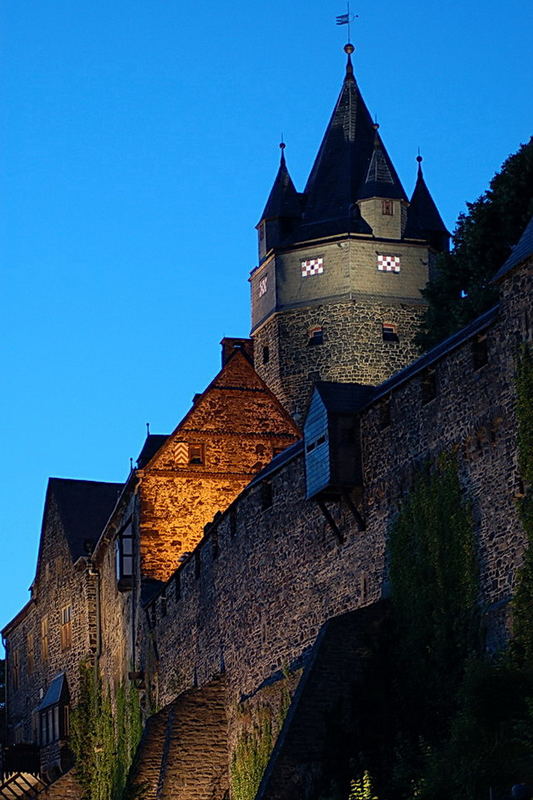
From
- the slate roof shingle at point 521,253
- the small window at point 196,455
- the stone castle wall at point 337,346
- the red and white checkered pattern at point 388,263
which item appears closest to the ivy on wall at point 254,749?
the slate roof shingle at point 521,253

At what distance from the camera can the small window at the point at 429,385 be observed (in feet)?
95.6

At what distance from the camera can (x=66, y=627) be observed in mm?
59406

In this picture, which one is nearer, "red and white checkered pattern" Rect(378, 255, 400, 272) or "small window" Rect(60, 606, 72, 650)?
"small window" Rect(60, 606, 72, 650)

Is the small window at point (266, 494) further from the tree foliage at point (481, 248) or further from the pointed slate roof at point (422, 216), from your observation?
the pointed slate roof at point (422, 216)

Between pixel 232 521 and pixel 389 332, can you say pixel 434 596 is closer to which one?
pixel 232 521

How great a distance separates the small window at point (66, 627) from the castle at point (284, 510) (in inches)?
A: 4.6

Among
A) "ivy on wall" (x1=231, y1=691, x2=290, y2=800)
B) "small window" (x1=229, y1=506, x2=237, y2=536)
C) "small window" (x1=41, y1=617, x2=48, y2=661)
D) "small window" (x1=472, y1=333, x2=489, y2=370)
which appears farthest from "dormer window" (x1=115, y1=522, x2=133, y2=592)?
"small window" (x1=472, y1=333, x2=489, y2=370)

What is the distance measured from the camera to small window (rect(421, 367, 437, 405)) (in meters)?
29.1

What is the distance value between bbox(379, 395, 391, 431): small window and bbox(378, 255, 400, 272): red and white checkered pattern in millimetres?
39587

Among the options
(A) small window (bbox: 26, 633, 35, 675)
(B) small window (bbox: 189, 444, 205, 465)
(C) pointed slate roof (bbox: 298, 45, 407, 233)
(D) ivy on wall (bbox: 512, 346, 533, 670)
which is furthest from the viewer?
(C) pointed slate roof (bbox: 298, 45, 407, 233)

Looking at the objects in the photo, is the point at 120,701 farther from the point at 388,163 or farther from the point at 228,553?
the point at 388,163

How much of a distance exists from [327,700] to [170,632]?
49.8 feet

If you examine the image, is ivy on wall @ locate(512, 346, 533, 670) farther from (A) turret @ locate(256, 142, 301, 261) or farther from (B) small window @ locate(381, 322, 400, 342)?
(A) turret @ locate(256, 142, 301, 261)

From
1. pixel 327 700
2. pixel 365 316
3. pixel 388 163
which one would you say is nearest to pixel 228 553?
pixel 327 700
